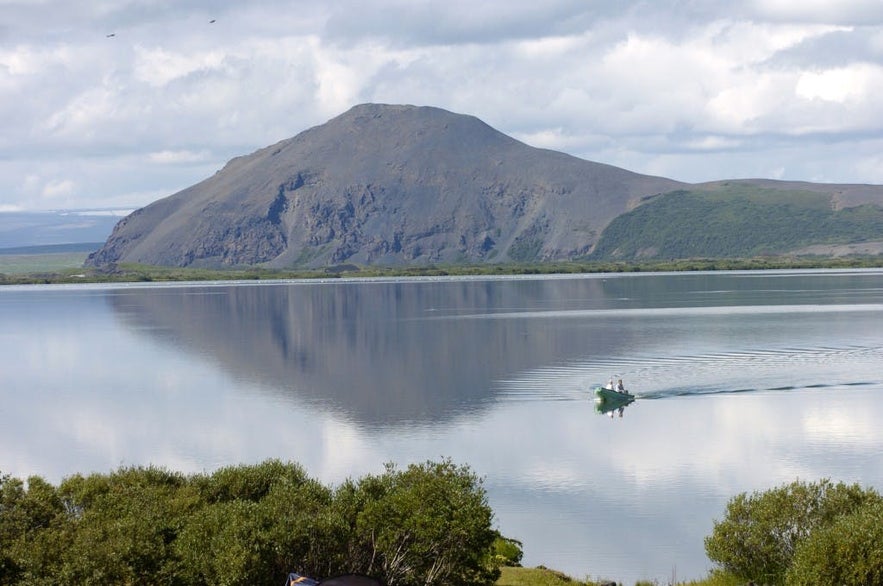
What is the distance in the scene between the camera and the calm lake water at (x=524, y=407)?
40.7m

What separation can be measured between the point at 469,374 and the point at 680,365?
14.7m

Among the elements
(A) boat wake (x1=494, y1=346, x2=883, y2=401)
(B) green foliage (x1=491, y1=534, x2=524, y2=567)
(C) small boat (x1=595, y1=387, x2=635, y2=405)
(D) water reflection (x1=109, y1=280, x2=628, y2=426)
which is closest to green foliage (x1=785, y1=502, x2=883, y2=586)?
(B) green foliage (x1=491, y1=534, x2=524, y2=567)

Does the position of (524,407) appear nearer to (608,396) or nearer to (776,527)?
(608,396)

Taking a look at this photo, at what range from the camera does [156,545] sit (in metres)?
24.4

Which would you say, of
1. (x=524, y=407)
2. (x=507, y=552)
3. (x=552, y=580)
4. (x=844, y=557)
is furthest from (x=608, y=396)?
(x=844, y=557)

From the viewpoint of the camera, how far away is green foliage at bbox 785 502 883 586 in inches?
917

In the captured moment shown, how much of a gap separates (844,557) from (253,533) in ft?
41.2

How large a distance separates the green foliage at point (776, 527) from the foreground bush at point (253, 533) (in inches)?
237

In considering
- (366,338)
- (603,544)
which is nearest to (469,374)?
(366,338)

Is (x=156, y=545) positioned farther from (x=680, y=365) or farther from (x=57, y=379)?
(x=57, y=379)

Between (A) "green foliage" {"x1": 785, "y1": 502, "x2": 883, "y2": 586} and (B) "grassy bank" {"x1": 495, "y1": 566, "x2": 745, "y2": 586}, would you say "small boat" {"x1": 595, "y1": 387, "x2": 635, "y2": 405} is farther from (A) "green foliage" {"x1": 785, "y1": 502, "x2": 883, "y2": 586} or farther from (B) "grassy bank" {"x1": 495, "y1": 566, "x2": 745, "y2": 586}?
(A) "green foliage" {"x1": 785, "y1": 502, "x2": 883, "y2": 586}

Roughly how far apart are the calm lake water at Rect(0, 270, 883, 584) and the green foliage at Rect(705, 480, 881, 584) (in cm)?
351

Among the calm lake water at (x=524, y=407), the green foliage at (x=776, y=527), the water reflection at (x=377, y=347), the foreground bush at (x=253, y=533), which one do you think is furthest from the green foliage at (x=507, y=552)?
the water reflection at (x=377, y=347)

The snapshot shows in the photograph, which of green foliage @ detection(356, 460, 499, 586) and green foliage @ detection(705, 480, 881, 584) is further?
green foliage @ detection(705, 480, 881, 584)
